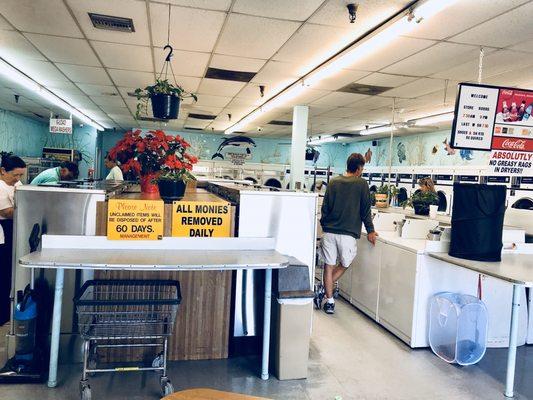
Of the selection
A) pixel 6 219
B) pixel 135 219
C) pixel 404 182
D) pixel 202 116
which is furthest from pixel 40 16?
pixel 404 182

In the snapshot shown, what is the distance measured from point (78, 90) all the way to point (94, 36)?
12.0 ft

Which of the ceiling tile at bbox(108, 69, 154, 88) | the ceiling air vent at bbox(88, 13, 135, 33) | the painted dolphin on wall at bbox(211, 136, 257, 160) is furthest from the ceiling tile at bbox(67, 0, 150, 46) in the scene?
the painted dolphin on wall at bbox(211, 136, 257, 160)

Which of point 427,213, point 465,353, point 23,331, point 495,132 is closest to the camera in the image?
point 23,331

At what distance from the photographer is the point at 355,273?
4.95m

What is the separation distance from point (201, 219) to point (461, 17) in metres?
2.86

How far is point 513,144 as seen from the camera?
4.47 m

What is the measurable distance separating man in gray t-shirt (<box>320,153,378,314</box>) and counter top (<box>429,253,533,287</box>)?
0.97 m

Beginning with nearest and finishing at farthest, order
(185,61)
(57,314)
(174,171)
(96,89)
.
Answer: (57,314) < (174,171) < (185,61) < (96,89)

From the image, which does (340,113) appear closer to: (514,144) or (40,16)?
(514,144)

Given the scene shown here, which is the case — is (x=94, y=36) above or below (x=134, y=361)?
above

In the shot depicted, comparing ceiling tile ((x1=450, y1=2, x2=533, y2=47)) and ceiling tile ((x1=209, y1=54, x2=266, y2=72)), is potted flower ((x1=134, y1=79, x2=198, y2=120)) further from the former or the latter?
ceiling tile ((x1=450, y1=2, x2=533, y2=47))

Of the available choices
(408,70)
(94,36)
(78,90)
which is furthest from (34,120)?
(408,70)

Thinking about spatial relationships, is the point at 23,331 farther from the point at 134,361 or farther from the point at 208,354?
the point at 208,354

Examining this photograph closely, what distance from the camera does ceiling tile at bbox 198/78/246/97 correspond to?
6756 millimetres
